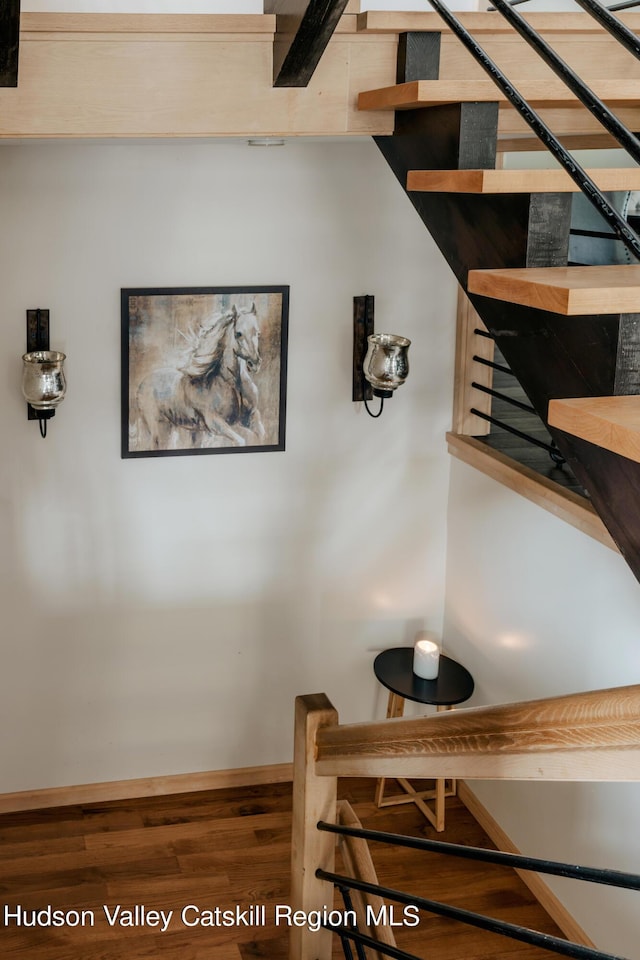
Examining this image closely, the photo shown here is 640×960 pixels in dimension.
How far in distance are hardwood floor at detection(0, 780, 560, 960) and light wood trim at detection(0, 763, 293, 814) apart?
3cm

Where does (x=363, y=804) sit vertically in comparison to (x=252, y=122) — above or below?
below

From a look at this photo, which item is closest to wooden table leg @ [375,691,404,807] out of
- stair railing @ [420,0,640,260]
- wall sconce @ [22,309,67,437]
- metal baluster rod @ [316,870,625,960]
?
wall sconce @ [22,309,67,437]

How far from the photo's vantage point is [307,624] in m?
4.11

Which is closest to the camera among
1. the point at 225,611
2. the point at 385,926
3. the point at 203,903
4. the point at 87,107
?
the point at 385,926

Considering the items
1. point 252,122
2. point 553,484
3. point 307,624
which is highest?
point 252,122

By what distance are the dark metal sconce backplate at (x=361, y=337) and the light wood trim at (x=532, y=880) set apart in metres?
1.68

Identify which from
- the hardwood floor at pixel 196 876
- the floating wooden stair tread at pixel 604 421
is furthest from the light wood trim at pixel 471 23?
the hardwood floor at pixel 196 876

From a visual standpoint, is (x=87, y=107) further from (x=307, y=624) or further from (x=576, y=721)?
(x=307, y=624)

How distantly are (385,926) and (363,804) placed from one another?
2.37 m

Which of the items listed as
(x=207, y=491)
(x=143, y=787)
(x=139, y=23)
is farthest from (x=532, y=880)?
(x=139, y=23)

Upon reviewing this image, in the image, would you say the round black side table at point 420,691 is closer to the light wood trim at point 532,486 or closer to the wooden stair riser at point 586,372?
the light wood trim at point 532,486

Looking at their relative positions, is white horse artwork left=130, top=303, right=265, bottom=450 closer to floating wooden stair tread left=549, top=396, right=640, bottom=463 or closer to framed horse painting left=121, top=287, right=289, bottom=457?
framed horse painting left=121, top=287, right=289, bottom=457

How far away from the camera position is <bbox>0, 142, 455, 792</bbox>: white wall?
3.55m

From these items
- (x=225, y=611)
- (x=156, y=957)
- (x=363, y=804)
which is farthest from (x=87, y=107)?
(x=363, y=804)
